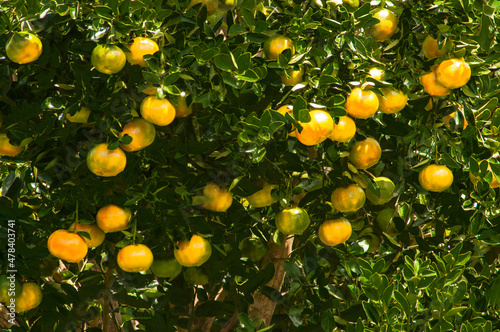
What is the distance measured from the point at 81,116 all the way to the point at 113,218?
0.73 ft

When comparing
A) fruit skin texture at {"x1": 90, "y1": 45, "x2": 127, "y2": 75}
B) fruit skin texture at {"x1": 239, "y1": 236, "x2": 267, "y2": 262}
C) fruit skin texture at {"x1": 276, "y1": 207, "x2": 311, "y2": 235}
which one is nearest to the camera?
fruit skin texture at {"x1": 90, "y1": 45, "x2": 127, "y2": 75}

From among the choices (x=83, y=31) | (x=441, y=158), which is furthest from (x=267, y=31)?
(x=441, y=158)

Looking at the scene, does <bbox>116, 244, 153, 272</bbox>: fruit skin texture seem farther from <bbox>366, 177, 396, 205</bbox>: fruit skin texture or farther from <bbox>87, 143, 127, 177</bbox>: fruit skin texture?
<bbox>366, 177, 396, 205</bbox>: fruit skin texture

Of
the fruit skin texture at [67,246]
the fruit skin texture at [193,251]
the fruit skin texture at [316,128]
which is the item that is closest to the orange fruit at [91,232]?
the fruit skin texture at [67,246]

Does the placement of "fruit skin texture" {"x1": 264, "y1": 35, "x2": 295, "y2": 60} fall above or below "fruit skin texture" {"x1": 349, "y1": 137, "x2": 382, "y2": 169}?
above

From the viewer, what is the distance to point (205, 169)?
4.12 ft

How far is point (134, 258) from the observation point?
1208 mm

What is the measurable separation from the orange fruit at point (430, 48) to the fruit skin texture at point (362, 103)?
0.75ft

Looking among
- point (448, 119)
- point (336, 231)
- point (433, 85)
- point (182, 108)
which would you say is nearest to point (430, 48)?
point (433, 85)

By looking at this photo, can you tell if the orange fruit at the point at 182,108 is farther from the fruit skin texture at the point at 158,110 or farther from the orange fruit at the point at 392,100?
the orange fruit at the point at 392,100

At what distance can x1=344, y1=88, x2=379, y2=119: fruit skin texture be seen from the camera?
115cm

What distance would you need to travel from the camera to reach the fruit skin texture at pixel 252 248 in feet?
4.76

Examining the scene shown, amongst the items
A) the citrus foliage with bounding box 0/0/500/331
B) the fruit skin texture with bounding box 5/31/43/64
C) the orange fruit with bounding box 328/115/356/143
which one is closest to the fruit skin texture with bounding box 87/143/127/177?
the citrus foliage with bounding box 0/0/500/331

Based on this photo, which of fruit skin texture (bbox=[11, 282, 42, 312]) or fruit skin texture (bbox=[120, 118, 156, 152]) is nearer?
fruit skin texture (bbox=[120, 118, 156, 152])
